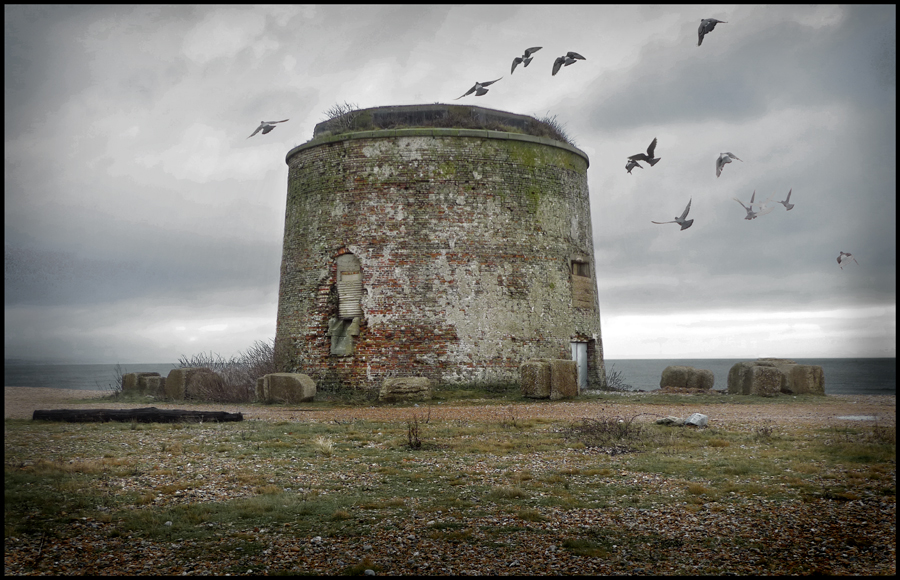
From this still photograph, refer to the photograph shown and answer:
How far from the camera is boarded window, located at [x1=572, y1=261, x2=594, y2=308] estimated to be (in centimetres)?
1748

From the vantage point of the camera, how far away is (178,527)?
5137mm

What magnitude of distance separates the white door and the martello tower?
0.32 feet

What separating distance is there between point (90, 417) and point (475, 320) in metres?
7.98

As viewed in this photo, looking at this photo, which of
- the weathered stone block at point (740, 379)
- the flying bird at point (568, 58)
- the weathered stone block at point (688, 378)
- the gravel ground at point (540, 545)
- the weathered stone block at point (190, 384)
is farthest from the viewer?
the weathered stone block at point (688, 378)

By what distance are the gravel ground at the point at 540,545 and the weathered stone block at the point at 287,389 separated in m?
8.72

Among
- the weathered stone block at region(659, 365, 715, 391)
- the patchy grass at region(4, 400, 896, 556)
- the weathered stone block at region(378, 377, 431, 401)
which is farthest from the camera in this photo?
the weathered stone block at region(659, 365, 715, 391)

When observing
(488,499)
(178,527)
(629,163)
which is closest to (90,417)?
(178,527)

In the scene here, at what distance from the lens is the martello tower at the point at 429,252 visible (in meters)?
15.8

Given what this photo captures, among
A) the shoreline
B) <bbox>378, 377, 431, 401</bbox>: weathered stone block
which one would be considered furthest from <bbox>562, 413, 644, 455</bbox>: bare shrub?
<bbox>378, 377, 431, 401</bbox>: weathered stone block

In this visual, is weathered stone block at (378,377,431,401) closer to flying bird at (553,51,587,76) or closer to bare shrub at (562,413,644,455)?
bare shrub at (562,413,644,455)

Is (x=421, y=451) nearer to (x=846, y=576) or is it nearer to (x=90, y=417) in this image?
(x=846, y=576)

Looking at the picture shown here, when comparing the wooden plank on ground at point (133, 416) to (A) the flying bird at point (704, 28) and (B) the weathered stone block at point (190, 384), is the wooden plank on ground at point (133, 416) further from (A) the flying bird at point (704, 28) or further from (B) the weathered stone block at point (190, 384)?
(A) the flying bird at point (704, 28)

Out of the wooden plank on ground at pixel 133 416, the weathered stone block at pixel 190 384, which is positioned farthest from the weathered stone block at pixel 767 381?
the weathered stone block at pixel 190 384

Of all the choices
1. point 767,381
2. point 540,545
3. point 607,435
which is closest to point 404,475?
point 540,545
